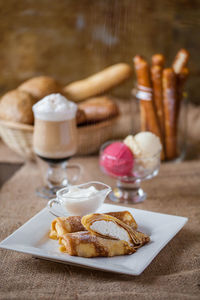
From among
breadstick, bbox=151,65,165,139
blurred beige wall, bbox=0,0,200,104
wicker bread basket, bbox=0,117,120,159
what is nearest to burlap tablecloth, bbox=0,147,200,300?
wicker bread basket, bbox=0,117,120,159

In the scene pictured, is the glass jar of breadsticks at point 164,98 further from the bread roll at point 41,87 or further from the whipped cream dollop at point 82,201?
the whipped cream dollop at point 82,201

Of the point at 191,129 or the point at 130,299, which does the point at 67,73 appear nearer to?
the point at 191,129

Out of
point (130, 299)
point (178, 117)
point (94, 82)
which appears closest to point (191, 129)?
point (178, 117)

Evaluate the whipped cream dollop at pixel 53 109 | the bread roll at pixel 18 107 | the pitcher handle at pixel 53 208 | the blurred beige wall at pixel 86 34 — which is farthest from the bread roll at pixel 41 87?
the blurred beige wall at pixel 86 34

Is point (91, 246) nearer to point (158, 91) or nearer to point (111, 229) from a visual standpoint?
point (111, 229)

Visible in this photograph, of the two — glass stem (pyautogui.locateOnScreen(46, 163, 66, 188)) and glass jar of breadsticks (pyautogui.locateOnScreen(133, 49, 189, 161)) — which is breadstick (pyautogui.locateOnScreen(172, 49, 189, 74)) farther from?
glass stem (pyautogui.locateOnScreen(46, 163, 66, 188))
